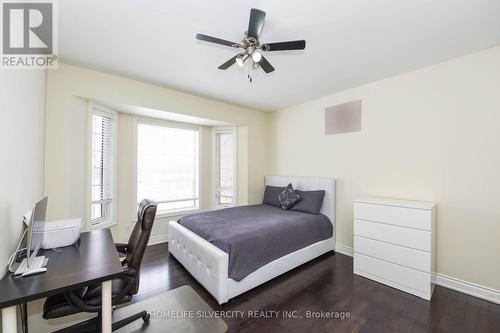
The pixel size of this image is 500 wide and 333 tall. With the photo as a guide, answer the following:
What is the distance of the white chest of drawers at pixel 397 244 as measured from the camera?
2.16 metres

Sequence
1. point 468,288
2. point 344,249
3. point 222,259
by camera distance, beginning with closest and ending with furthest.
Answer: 1. point 222,259
2. point 468,288
3. point 344,249

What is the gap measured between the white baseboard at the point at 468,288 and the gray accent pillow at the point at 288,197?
6.39 feet

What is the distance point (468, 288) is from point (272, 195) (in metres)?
2.76

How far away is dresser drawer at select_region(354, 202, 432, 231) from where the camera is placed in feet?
7.11

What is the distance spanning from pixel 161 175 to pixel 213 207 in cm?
126

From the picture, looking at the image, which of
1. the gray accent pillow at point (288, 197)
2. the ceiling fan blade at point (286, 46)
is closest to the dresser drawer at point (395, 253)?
the gray accent pillow at point (288, 197)

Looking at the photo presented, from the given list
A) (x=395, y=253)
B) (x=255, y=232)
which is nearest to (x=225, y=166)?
(x=255, y=232)

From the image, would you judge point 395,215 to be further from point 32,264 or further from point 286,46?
point 32,264

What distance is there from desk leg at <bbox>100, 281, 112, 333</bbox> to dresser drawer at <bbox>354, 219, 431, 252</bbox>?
266 centimetres

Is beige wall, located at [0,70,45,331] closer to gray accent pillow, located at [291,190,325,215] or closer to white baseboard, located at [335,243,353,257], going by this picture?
gray accent pillow, located at [291,190,325,215]

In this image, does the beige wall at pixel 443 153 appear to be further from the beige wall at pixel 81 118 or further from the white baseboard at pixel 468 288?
the beige wall at pixel 81 118

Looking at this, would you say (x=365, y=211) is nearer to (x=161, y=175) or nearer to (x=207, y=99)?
(x=207, y=99)

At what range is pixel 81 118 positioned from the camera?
265 cm

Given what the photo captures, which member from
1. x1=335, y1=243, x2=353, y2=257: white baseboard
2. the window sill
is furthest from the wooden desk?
x1=335, y1=243, x2=353, y2=257: white baseboard
